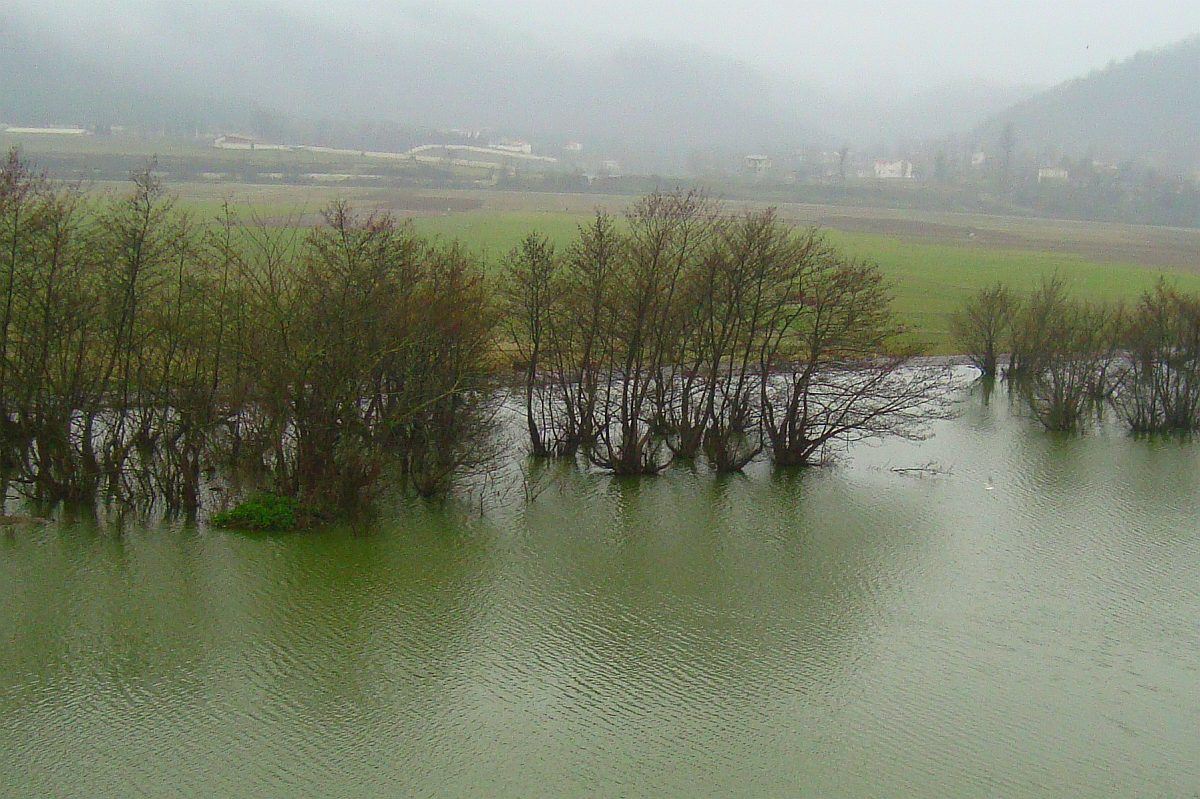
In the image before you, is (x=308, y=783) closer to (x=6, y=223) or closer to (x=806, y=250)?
(x=6, y=223)

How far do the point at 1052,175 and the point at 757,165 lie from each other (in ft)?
80.4

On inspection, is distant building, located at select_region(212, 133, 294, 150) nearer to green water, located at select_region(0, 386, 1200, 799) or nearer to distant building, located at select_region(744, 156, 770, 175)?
distant building, located at select_region(744, 156, 770, 175)

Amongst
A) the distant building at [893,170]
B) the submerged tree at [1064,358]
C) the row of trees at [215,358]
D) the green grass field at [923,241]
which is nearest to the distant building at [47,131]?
the green grass field at [923,241]

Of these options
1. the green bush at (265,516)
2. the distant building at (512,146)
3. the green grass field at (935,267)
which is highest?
the distant building at (512,146)

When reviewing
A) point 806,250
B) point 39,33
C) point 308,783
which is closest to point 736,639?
point 308,783

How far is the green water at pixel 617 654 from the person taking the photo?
1086 cm

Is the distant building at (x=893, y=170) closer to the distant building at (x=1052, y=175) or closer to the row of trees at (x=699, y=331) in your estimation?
the distant building at (x=1052, y=175)

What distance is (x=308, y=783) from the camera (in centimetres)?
1042

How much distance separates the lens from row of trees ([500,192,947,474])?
22.2 metres

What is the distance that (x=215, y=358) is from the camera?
1883 cm

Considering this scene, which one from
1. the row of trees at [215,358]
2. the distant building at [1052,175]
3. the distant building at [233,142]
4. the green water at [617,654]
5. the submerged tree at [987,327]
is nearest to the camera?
the green water at [617,654]

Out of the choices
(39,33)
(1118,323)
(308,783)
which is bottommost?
(308,783)

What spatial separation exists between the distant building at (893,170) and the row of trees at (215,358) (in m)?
81.9

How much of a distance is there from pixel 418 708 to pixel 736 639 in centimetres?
433
